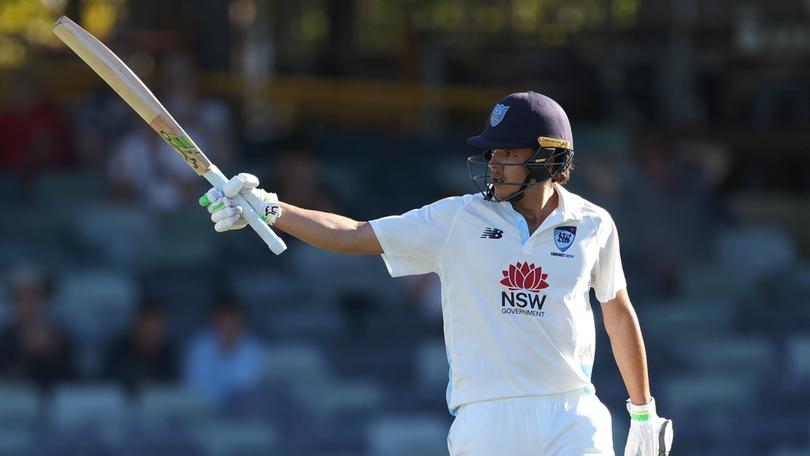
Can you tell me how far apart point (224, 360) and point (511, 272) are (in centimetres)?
449

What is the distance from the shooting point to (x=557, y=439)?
4254mm

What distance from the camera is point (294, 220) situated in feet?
14.1

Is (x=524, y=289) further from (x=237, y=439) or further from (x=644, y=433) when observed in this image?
(x=237, y=439)


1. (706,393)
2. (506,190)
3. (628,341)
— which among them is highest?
(506,190)

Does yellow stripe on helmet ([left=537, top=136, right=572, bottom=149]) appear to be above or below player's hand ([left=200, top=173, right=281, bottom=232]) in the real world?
above

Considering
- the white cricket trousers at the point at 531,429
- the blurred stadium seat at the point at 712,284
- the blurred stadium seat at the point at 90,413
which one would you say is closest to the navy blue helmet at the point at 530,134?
the white cricket trousers at the point at 531,429

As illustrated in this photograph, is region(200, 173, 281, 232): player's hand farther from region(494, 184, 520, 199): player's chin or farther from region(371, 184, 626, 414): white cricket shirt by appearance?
region(494, 184, 520, 199): player's chin

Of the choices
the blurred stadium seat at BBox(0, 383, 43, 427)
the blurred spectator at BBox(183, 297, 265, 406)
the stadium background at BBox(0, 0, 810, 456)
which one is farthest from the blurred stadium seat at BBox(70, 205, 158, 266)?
the blurred stadium seat at BBox(0, 383, 43, 427)

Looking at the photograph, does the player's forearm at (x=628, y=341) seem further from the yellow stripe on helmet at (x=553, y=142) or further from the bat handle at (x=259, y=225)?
the bat handle at (x=259, y=225)

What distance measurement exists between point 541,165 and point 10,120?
612 cm

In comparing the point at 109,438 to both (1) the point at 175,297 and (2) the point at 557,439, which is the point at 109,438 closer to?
(1) the point at 175,297

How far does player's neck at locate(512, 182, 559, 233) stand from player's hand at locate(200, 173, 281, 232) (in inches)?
28.2

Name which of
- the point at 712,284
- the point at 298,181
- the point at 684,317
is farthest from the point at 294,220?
the point at 712,284

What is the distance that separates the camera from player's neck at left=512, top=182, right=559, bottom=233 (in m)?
4.40
